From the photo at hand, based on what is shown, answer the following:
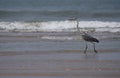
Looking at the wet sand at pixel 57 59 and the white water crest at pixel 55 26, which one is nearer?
the wet sand at pixel 57 59

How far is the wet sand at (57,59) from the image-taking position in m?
11.1

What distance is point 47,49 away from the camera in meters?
15.3

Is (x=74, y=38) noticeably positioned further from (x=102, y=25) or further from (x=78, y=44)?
(x=102, y=25)

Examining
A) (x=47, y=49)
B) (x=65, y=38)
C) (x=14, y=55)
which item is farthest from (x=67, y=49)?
(x=65, y=38)

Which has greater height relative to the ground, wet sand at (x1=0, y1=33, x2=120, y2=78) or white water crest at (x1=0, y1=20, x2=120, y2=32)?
white water crest at (x1=0, y1=20, x2=120, y2=32)

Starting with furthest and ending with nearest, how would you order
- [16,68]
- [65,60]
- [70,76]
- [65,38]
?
[65,38] < [65,60] < [16,68] < [70,76]

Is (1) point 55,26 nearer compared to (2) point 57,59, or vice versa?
(2) point 57,59

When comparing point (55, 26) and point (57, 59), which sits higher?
point (55, 26)

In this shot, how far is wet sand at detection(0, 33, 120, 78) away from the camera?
36.4 ft

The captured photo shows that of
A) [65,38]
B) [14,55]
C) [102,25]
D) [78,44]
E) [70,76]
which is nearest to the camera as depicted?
[70,76]

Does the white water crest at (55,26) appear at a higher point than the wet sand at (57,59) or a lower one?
higher

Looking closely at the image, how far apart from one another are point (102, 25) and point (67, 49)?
10183 mm

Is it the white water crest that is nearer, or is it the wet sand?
the wet sand

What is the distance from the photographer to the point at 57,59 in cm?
1318
